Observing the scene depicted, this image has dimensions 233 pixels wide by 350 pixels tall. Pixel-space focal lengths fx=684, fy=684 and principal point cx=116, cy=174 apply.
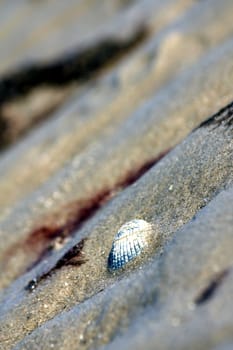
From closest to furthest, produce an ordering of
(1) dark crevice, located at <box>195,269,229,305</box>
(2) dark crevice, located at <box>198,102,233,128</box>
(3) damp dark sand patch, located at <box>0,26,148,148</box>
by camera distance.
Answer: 1. (1) dark crevice, located at <box>195,269,229,305</box>
2. (2) dark crevice, located at <box>198,102,233,128</box>
3. (3) damp dark sand patch, located at <box>0,26,148,148</box>

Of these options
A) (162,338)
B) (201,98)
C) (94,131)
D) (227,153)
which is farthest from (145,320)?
(94,131)

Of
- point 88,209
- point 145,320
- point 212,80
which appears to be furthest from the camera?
point 212,80

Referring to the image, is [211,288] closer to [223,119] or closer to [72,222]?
[223,119]

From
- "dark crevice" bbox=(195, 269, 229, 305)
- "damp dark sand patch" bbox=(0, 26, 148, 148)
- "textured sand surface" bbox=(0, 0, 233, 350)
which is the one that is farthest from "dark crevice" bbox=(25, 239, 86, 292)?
"damp dark sand patch" bbox=(0, 26, 148, 148)

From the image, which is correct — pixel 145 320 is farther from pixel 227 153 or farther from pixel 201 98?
pixel 201 98

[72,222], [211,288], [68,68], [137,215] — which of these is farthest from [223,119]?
[68,68]

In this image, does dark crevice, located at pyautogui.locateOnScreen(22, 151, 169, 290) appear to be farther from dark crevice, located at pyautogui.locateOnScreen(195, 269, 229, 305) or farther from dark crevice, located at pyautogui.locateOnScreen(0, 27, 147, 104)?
dark crevice, located at pyautogui.locateOnScreen(0, 27, 147, 104)

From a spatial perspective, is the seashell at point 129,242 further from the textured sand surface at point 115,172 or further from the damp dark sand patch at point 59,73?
the damp dark sand patch at point 59,73
